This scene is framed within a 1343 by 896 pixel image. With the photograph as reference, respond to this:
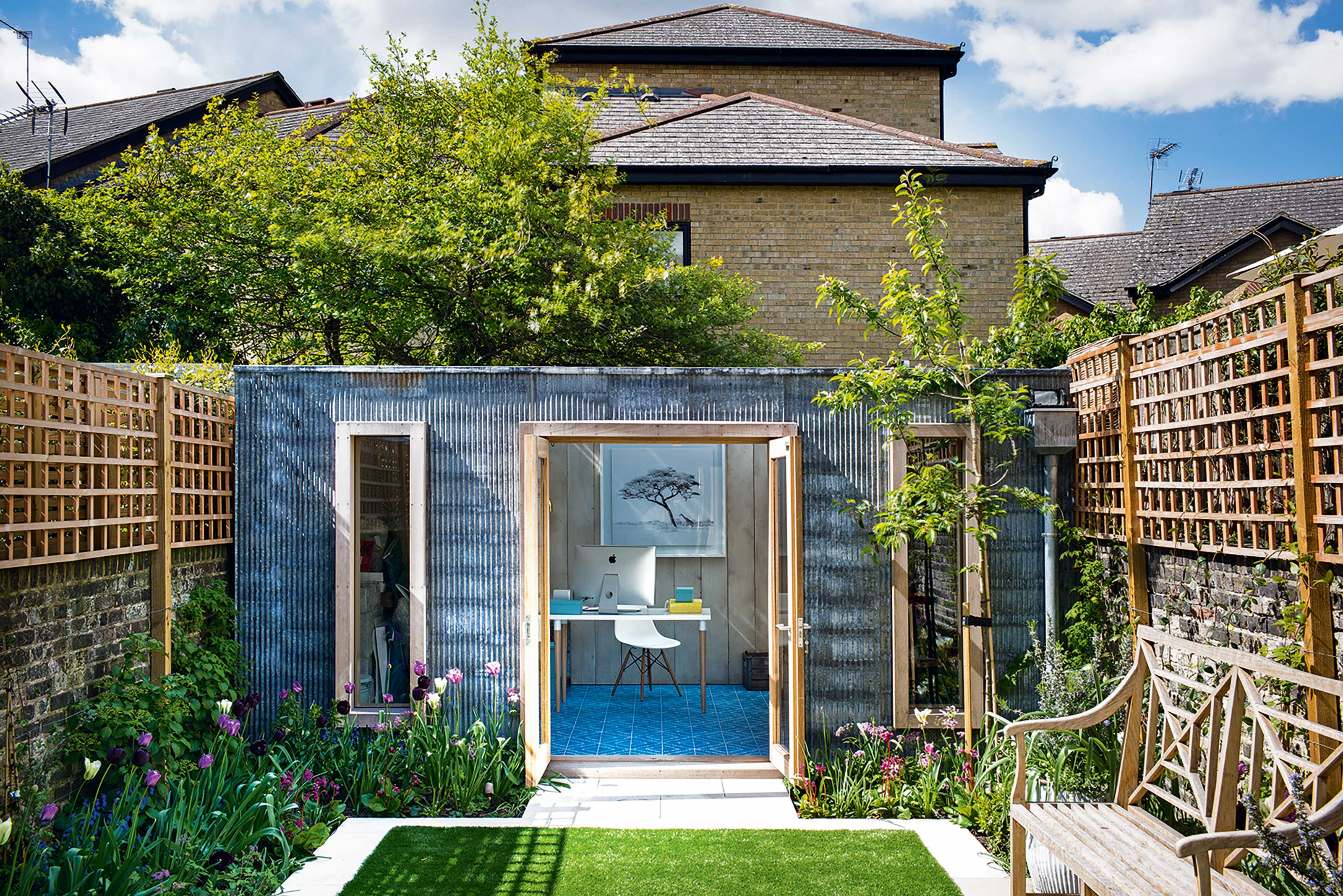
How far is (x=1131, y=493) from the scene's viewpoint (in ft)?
15.5

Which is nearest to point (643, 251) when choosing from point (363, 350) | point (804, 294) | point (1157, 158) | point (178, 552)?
point (804, 294)

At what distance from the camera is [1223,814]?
3.06 m

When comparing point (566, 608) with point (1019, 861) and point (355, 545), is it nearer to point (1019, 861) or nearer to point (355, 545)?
point (355, 545)

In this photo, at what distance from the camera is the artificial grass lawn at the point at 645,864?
4.06 meters

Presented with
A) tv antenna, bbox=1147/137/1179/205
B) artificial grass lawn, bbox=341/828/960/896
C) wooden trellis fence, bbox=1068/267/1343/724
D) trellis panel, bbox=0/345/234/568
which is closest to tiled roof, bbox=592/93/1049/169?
wooden trellis fence, bbox=1068/267/1343/724

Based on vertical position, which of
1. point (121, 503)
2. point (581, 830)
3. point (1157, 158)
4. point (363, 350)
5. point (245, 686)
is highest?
Answer: point (1157, 158)

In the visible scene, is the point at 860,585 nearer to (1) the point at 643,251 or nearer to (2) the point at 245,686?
(2) the point at 245,686

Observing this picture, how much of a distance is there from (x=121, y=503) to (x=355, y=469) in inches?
52.9

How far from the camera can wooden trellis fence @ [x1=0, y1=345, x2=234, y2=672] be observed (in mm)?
3682

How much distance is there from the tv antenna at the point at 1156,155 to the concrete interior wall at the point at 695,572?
23.2m

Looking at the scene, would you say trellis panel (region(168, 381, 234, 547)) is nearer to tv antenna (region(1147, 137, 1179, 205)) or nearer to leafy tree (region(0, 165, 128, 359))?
leafy tree (region(0, 165, 128, 359))

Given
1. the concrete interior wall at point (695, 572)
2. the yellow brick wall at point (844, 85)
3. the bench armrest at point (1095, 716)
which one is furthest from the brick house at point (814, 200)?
the bench armrest at point (1095, 716)

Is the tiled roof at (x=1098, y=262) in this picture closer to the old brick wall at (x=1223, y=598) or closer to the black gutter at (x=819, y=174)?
the black gutter at (x=819, y=174)

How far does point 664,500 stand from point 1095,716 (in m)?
5.31
